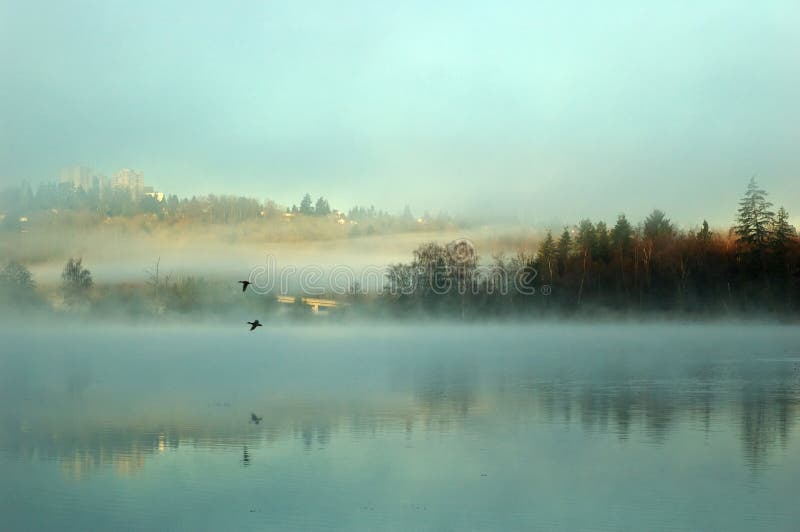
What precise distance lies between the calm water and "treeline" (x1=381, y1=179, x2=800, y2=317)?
65.4 m

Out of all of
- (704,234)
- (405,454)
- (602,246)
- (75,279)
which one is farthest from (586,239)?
(405,454)

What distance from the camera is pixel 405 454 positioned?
1769 centimetres

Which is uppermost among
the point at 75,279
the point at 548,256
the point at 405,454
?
the point at 548,256

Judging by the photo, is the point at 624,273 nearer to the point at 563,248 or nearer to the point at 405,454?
the point at 563,248

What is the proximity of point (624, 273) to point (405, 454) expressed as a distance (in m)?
92.1

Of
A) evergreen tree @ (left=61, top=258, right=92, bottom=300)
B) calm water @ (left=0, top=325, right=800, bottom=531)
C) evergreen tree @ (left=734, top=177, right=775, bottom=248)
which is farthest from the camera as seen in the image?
evergreen tree @ (left=61, top=258, right=92, bottom=300)

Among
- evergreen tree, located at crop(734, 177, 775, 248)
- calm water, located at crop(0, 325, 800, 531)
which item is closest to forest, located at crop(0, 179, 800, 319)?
evergreen tree, located at crop(734, 177, 775, 248)

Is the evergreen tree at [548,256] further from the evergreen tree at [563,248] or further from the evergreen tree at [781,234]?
the evergreen tree at [781,234]

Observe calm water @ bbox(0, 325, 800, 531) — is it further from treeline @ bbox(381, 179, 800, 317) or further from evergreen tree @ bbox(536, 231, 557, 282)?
evergreen tree @ bbox(536, 231, 557, 282)

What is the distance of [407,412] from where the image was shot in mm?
23875

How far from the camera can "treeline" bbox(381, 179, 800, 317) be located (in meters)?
94.4

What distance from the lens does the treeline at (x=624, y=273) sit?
310 ft

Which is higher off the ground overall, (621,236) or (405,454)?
(621,236)

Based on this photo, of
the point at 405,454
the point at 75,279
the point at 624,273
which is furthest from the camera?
the point at 75,279
